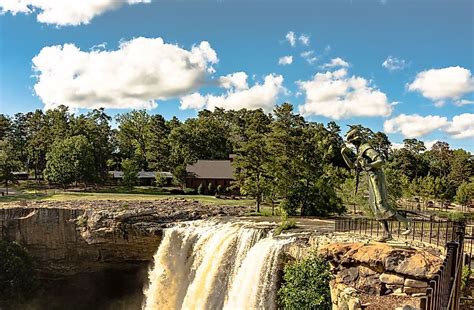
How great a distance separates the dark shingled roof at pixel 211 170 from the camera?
5184cm

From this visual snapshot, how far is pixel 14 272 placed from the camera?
25859mm

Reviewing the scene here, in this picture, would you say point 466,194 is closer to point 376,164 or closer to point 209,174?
Result: point 209,174

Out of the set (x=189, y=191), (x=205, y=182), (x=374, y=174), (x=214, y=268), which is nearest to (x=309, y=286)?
(x=374, y=174)

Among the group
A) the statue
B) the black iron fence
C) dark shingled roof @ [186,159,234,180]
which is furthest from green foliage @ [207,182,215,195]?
the statue

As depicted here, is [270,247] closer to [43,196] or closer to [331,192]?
[331,192]

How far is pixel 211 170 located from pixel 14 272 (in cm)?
2940

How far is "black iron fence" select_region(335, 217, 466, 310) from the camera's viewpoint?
476cm

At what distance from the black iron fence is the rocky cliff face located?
1152cm

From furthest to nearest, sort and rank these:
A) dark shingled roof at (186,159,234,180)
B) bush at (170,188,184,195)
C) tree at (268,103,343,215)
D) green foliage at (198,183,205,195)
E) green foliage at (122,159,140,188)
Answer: dark shingled roof at (186,159,234,180) < green foliage at (198,183,205,195) < bush at (170,188,184,195) < green foliage at (122,159,140,188) < tree at (268,103,343,215)

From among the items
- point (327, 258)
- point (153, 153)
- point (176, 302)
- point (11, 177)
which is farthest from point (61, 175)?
point (327, 258)

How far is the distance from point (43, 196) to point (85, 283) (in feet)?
37.2

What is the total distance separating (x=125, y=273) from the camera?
30.2 metres

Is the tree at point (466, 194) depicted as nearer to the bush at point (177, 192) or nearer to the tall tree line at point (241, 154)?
the tall tree line at point (241, 154)

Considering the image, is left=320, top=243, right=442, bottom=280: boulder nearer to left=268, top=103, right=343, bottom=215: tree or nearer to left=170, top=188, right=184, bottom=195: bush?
left=268, top=103, right=343, bottom=215: tree
